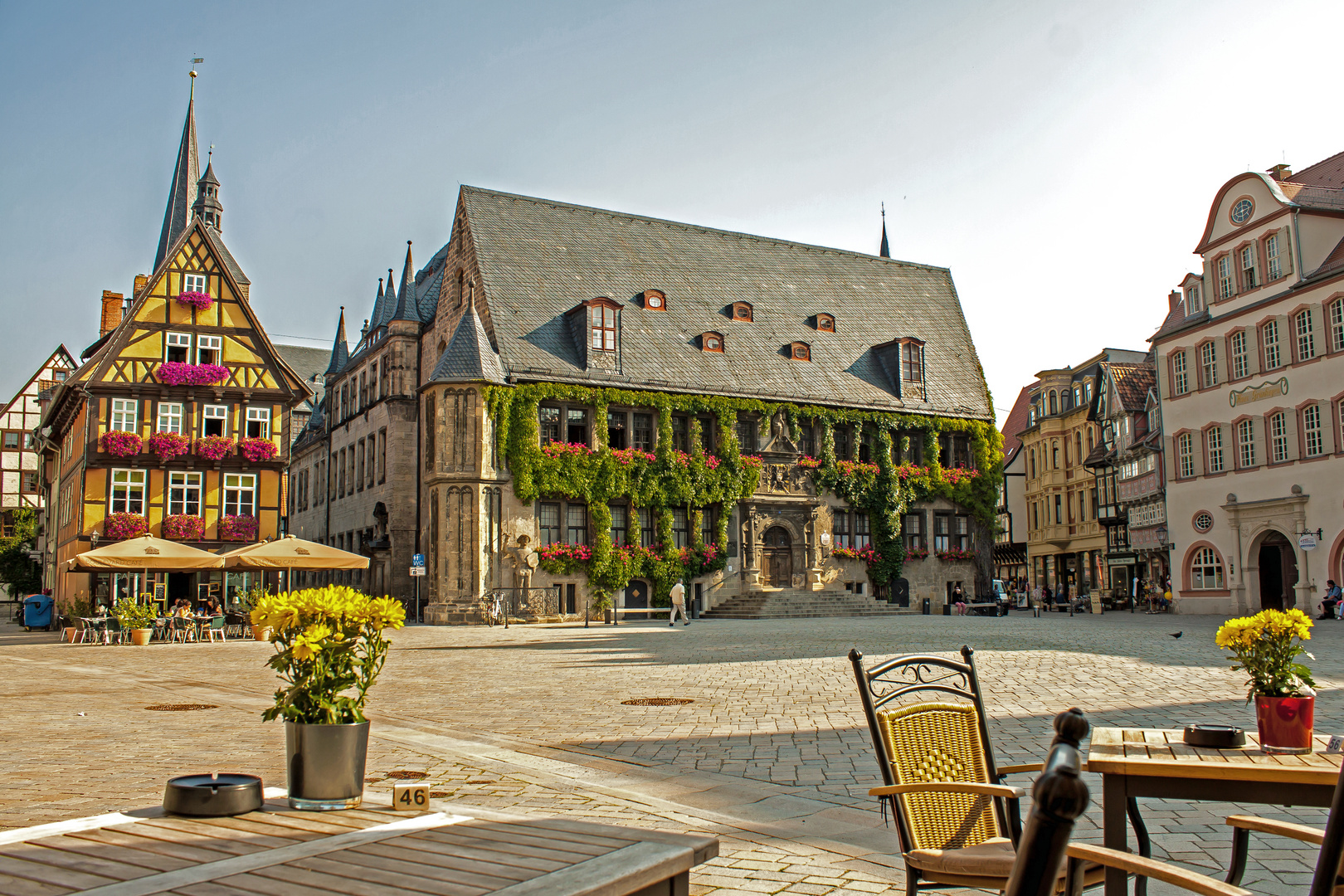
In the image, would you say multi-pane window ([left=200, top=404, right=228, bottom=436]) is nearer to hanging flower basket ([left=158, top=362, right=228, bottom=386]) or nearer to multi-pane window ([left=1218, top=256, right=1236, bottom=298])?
hanging flower basket ([left=158, top=362, right=228, bottom=386])

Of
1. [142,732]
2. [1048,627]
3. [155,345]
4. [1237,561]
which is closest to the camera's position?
[142,732]

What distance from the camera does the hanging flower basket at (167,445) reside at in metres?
34.6

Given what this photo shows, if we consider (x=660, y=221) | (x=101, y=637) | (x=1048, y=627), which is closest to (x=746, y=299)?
(x=660, y=221)

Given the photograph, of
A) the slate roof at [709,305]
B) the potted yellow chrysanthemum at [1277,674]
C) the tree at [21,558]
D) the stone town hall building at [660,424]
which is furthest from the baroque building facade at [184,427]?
the potted yellow chrysanthemum at [1277,674]

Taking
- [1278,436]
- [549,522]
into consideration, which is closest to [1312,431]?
[1278,436]

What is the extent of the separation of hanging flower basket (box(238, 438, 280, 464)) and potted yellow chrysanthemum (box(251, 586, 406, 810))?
106 ft

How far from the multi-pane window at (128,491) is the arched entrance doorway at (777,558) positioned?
2116cm

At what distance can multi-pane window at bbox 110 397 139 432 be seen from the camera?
3481 centimetres

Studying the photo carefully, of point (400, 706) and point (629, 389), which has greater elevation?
point (629, 389)

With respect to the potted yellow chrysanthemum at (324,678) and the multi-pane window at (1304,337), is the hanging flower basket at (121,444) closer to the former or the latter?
the potted yellow chrysanthemum at (324,678)

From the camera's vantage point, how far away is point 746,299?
45.2 metres

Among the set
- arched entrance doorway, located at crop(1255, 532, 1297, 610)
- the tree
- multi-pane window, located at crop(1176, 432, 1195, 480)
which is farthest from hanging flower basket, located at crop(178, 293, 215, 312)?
arched entrance doorway, located at crop(1255, 532, 1297, 610)

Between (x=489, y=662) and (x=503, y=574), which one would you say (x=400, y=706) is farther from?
(x=503, y=574)

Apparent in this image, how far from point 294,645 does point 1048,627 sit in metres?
29.2
